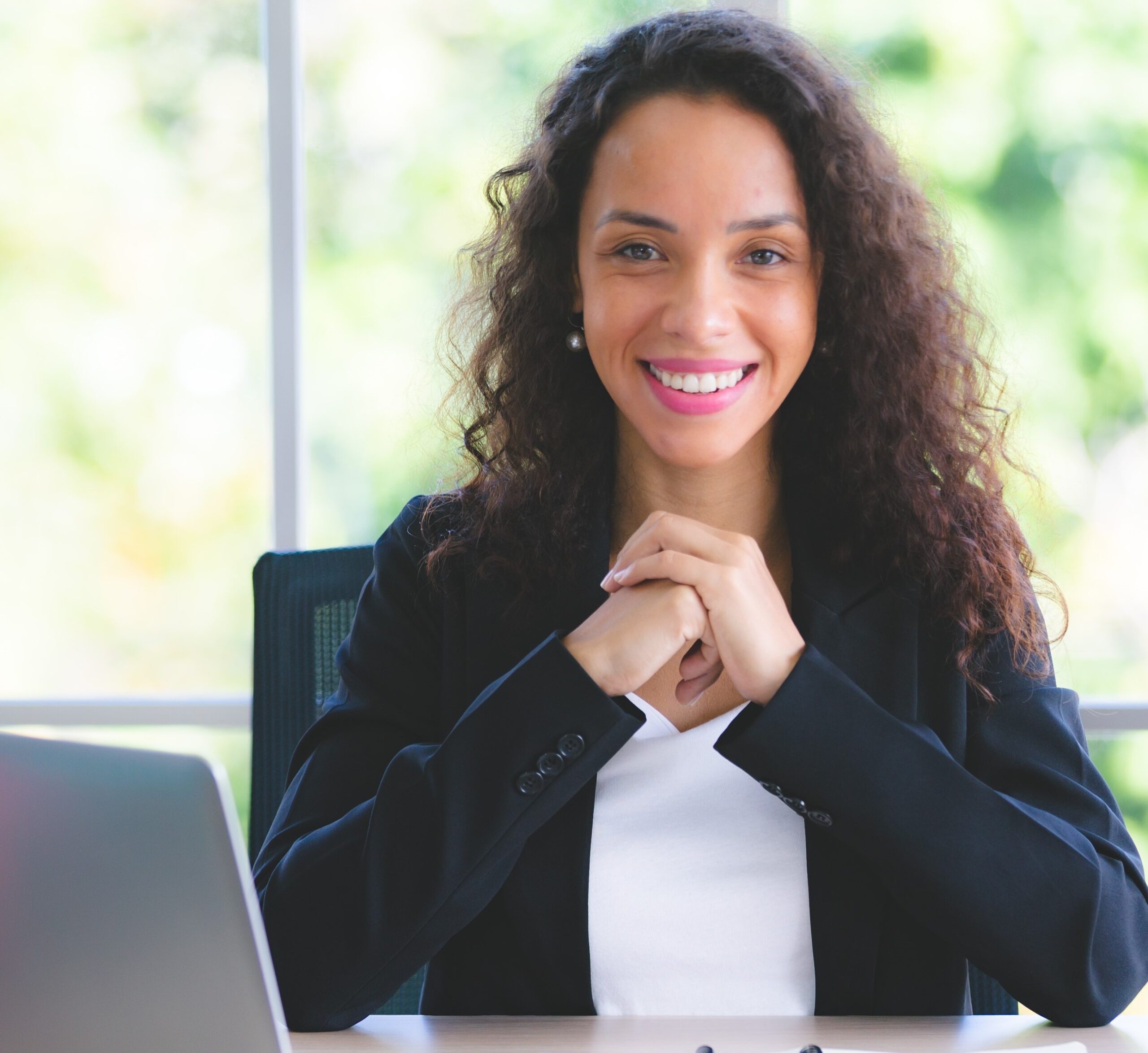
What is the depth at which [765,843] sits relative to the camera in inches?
47.0

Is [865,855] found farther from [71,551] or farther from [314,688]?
[71,551]

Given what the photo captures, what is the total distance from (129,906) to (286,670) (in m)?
0.83

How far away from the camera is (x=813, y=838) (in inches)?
45.6

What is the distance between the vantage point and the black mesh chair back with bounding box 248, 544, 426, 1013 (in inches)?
54.1

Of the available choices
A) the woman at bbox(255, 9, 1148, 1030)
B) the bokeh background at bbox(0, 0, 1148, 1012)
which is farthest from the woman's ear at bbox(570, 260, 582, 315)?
the bokeh background at bbox(0, 0, 1148, 1012)

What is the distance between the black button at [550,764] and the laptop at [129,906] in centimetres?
49

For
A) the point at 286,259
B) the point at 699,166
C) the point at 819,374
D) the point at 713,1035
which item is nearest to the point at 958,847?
the point at 713,1035

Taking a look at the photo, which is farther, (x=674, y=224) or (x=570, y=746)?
(x=674, y=224)

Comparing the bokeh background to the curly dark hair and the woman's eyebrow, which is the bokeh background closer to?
the curly dark hair

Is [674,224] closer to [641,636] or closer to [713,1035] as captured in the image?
[641,636]

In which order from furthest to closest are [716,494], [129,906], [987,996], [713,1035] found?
[716,494]
[987,996]
[713,1035]
[129,906]

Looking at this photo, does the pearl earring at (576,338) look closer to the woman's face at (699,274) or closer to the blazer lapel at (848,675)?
the woman's face at (699,274)

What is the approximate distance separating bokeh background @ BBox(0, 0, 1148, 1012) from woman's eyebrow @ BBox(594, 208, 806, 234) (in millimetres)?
943

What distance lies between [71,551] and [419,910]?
1.76 metres
